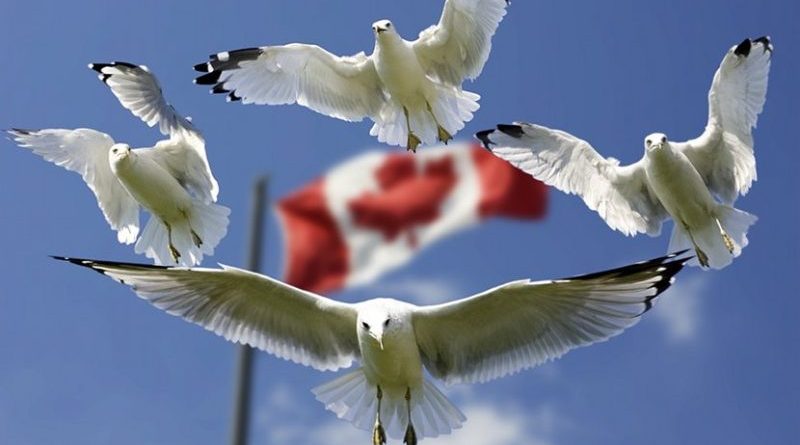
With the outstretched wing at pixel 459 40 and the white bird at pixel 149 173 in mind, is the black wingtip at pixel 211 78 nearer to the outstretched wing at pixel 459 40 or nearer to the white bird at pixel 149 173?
the white bird at pixel 149 173

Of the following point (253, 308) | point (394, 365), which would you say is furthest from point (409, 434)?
point (253, 308)

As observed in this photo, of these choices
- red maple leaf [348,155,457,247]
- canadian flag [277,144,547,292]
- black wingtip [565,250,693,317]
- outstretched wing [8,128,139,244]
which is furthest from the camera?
red maple leaf [348,155,457,247]

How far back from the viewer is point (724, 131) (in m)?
9.38

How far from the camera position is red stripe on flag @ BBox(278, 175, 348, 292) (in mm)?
11852

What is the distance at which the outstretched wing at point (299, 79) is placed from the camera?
1024 cm

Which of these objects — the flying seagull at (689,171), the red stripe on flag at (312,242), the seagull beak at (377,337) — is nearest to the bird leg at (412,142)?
the flying seagull at (689,171)

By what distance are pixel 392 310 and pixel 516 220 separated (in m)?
3.64

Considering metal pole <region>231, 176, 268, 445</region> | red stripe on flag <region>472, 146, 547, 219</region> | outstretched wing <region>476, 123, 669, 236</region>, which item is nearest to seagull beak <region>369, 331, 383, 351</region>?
metal pole <region>231, 176, 268, 445</region>

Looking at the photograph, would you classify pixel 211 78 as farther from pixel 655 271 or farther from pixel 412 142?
pixel 655 271

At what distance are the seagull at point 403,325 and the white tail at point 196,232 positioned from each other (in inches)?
50.2

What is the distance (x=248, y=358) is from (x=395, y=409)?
1.06m

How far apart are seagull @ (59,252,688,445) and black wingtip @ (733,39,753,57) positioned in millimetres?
1849

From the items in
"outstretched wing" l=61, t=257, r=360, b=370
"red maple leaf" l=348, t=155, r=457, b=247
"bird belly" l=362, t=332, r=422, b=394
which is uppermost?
"red maple leaf" l=348, t=155, r=457, b=247

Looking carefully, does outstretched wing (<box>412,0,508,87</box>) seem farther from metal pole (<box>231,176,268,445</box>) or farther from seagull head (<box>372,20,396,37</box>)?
metal pole (<box>231,176,268,445</box>)
